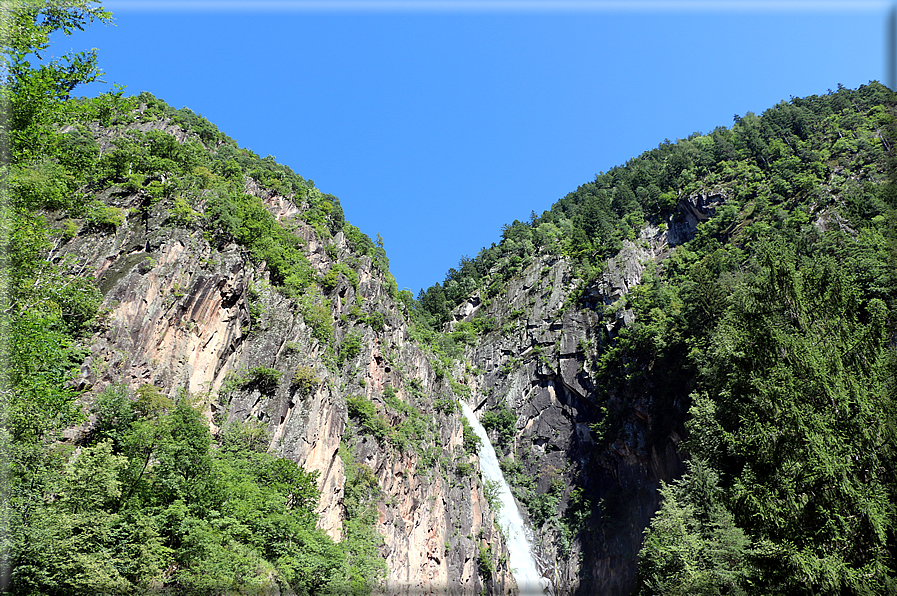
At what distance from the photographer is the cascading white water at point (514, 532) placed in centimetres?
6053

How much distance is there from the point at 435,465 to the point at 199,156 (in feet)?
119

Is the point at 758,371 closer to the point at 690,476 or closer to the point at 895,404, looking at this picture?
the point at 895,404

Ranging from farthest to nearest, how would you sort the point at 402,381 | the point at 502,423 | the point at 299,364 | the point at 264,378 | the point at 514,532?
the point at 502,423 < the point at 514,532 < the point at 402,381 < the point at 299,364 < the point at 264,378

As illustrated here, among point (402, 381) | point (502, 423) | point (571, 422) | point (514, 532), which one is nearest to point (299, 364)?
point (402, 381)

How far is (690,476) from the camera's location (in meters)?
39.1

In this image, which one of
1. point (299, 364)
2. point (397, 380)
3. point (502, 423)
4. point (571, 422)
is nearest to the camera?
point (299, 364)

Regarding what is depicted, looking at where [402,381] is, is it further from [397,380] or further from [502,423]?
[502,423]

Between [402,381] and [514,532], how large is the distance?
27.1 metres

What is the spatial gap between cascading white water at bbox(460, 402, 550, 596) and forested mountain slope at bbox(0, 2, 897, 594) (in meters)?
1.68

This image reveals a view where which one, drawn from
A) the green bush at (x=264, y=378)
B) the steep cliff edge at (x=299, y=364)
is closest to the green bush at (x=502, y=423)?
the steep cliff edge at (x=299, y=364)

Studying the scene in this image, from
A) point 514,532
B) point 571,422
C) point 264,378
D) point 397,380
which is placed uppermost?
point 397,380

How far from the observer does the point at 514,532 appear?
212 ft

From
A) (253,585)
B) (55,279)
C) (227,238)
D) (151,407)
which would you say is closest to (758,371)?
(253,585)

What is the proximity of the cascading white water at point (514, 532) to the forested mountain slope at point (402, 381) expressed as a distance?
1676 millimetres
